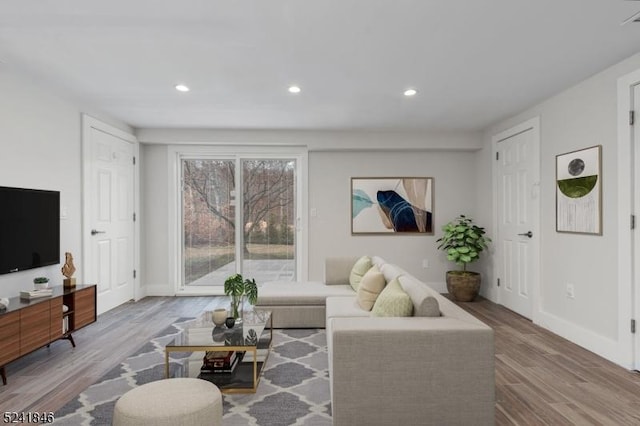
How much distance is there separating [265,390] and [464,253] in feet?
11.3

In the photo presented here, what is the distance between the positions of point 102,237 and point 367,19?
381 centimetres

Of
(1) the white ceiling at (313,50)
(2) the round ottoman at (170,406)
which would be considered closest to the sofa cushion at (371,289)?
(2) the round ottoman at (170,406)

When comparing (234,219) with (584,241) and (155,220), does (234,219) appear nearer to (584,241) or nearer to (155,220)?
(155,220)

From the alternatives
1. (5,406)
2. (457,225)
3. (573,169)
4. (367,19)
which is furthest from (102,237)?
(573,169)

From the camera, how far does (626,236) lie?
110 inches

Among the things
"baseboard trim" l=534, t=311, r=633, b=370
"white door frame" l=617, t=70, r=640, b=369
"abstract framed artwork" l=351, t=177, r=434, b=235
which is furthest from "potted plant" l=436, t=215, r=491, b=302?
"white door frame" l=617, t=70, r=640, b=369

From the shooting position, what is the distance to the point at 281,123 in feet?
15.6

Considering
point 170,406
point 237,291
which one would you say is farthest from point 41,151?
point 170,406

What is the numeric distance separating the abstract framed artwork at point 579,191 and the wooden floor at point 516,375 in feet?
3.61

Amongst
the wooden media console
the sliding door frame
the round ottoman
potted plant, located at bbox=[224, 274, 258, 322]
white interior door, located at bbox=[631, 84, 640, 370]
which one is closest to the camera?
the round ottoman

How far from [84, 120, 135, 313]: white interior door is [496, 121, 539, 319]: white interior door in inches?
193

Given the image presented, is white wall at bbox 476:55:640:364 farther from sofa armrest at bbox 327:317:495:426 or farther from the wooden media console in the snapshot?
the wooden media console

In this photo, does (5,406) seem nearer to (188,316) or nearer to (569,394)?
(188,316)

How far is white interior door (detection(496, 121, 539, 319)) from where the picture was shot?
4.04 m
